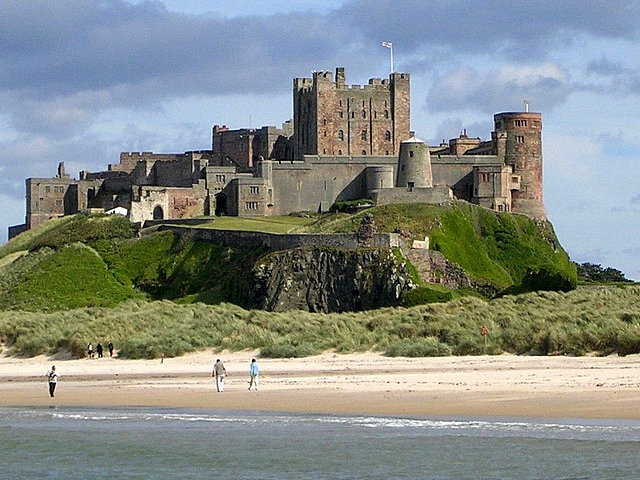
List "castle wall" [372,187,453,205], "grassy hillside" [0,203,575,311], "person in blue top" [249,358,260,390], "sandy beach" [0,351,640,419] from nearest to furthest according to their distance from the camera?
"sandy beach" [0,351,640,419] → "person in blue top" [249,358,260,390] → "grassy hillside" [0,203,575,311] → "castle wall" [372,187,453,205]

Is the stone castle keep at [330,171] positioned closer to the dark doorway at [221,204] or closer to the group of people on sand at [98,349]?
the dark doorway at [221,204]

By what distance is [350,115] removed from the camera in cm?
8631

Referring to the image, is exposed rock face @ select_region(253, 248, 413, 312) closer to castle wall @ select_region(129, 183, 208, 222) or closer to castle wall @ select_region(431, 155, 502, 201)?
castle wall @ select_region(129, 183, 208, 222)

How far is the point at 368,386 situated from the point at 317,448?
7783 mm

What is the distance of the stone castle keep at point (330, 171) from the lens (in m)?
79.1

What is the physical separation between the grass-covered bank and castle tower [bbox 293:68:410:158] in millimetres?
30580

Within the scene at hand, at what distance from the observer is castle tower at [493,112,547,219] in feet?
262

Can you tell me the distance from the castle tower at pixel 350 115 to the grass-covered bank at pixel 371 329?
30580mm

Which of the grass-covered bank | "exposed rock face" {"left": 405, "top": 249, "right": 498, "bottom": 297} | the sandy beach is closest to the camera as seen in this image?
the sandy beach

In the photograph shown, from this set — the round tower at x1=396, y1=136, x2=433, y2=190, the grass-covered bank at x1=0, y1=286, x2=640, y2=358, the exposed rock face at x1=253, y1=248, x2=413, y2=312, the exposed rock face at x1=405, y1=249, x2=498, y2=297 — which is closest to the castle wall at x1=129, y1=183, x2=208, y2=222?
the round tower at x1=396, y1=136, x2=433, y2=190

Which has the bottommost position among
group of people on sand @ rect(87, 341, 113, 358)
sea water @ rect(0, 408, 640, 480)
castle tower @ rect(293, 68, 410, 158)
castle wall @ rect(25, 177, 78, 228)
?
sea water @ rect(0, 408, 640, 480)

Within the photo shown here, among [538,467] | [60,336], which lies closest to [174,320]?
[60,336]

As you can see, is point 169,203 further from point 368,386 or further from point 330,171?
point 368,386

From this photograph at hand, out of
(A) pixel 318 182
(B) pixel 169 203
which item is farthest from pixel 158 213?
(A) pixel 318 182
